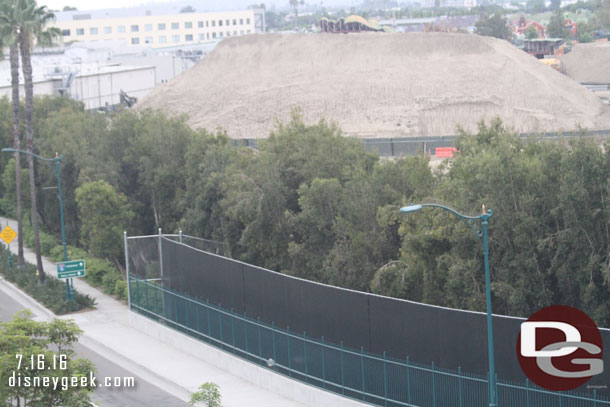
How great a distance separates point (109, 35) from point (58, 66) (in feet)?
282

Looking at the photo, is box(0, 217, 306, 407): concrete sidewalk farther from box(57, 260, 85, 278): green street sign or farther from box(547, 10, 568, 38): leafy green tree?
box(547, 10, 568, 38): leafy green tree

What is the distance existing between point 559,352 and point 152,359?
1521 centimetres

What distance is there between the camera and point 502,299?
80.5ft

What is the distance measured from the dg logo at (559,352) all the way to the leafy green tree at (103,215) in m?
26.7

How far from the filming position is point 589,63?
11794 centimetres

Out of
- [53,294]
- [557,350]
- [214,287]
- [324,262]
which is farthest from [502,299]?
[53,294]

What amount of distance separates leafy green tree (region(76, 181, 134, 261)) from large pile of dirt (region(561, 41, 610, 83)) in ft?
284

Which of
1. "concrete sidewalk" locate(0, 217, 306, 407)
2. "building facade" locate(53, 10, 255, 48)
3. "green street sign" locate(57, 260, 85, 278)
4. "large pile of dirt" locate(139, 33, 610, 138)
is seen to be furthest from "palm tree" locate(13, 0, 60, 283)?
"building facade" locate(53, 10, 255, 48)

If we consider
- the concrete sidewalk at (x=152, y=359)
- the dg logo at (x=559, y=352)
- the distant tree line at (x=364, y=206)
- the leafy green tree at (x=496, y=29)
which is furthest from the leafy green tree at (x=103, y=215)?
the leafy green tree at (x=496, y=29)

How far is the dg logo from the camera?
1888cm

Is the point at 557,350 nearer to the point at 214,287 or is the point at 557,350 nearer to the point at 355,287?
the point at 355,287

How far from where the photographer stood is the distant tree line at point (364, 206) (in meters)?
23.5

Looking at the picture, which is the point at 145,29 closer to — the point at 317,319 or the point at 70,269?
the point at 70,269

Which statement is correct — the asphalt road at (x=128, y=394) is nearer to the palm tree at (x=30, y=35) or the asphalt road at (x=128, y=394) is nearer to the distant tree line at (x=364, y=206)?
the distant tree line at (x=364, y=206)
